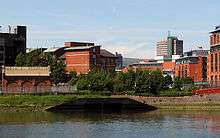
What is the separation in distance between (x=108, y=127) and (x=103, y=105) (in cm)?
3783

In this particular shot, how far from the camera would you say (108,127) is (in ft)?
226

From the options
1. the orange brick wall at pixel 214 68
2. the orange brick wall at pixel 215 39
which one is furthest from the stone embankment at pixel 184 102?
the orange brick wall at pixel 215 39

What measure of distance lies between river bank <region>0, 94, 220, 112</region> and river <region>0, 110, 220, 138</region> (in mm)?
12436

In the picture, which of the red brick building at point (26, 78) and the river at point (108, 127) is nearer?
the river at point (108, 127)

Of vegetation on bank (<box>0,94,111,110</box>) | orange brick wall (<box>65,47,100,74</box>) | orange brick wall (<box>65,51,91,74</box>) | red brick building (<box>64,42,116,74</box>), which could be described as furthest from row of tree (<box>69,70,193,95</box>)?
orange brick wall (<box>65,51,91,74</box>)

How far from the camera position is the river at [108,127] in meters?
59.6

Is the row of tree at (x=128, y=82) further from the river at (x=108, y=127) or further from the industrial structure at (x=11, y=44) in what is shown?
the industrial structure at (x=11, y=44)

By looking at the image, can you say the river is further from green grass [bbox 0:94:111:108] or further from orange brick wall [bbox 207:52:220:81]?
orange brick wall [bbox 207:52:220:81]

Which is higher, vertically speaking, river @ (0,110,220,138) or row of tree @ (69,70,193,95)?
row of tree @ (69,70,193,95)

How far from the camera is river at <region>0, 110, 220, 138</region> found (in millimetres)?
59625

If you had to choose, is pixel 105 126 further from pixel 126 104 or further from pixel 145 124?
pixel 126 104

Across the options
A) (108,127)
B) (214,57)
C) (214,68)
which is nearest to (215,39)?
(214,57)

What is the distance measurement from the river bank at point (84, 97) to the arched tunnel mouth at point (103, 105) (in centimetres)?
82

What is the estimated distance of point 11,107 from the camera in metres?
96.0
